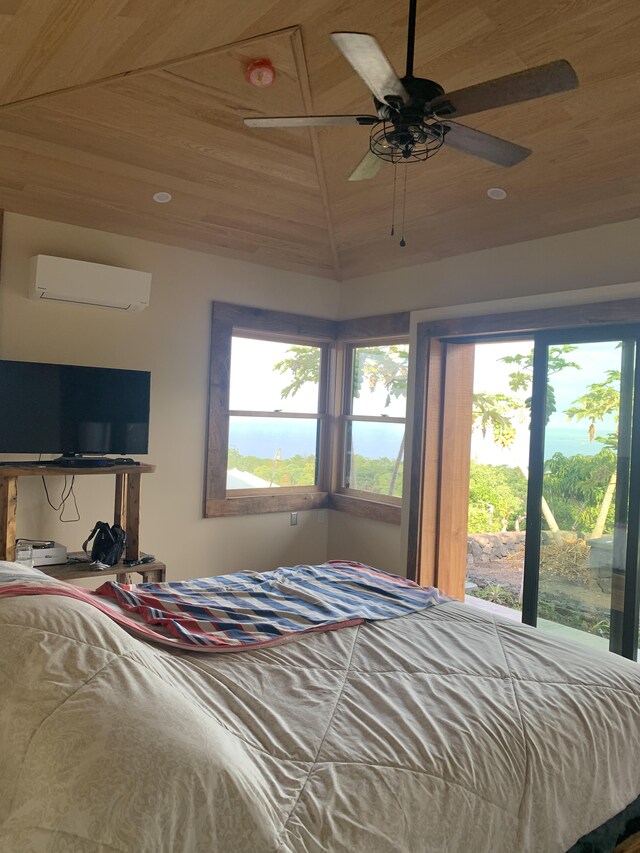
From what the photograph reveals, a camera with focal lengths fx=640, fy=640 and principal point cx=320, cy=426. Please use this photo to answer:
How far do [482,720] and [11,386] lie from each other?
3.22 metres

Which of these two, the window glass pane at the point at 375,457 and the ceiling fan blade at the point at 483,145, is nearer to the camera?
the ceiling fan blade at the point at 483,145

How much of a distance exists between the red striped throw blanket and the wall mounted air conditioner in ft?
6.96

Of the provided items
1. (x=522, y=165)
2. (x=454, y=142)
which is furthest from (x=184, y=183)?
(x=454, y=142)

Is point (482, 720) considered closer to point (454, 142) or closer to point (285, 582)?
point (285, 582)

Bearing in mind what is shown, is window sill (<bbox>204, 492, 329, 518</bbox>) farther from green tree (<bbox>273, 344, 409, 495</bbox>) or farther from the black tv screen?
the black tv screen

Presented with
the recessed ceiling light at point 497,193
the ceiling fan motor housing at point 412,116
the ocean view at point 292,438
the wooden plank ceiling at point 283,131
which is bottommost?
the ocean view at point 292,438

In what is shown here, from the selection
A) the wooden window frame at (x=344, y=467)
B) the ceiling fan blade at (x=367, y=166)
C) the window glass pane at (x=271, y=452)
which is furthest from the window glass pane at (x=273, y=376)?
the ceiling fan blade at (x=367, y=166)

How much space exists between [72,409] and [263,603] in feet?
6.97

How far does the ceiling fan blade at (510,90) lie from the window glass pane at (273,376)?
317 cm

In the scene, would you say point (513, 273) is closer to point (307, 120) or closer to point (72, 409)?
point (307, 120)

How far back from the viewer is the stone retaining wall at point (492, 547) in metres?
7.28

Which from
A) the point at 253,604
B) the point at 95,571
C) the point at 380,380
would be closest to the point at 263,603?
the point at 253,604

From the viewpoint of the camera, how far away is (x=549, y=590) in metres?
3.90

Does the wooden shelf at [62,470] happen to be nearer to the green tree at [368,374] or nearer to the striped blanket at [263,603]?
the striped blanket at [263,603]
